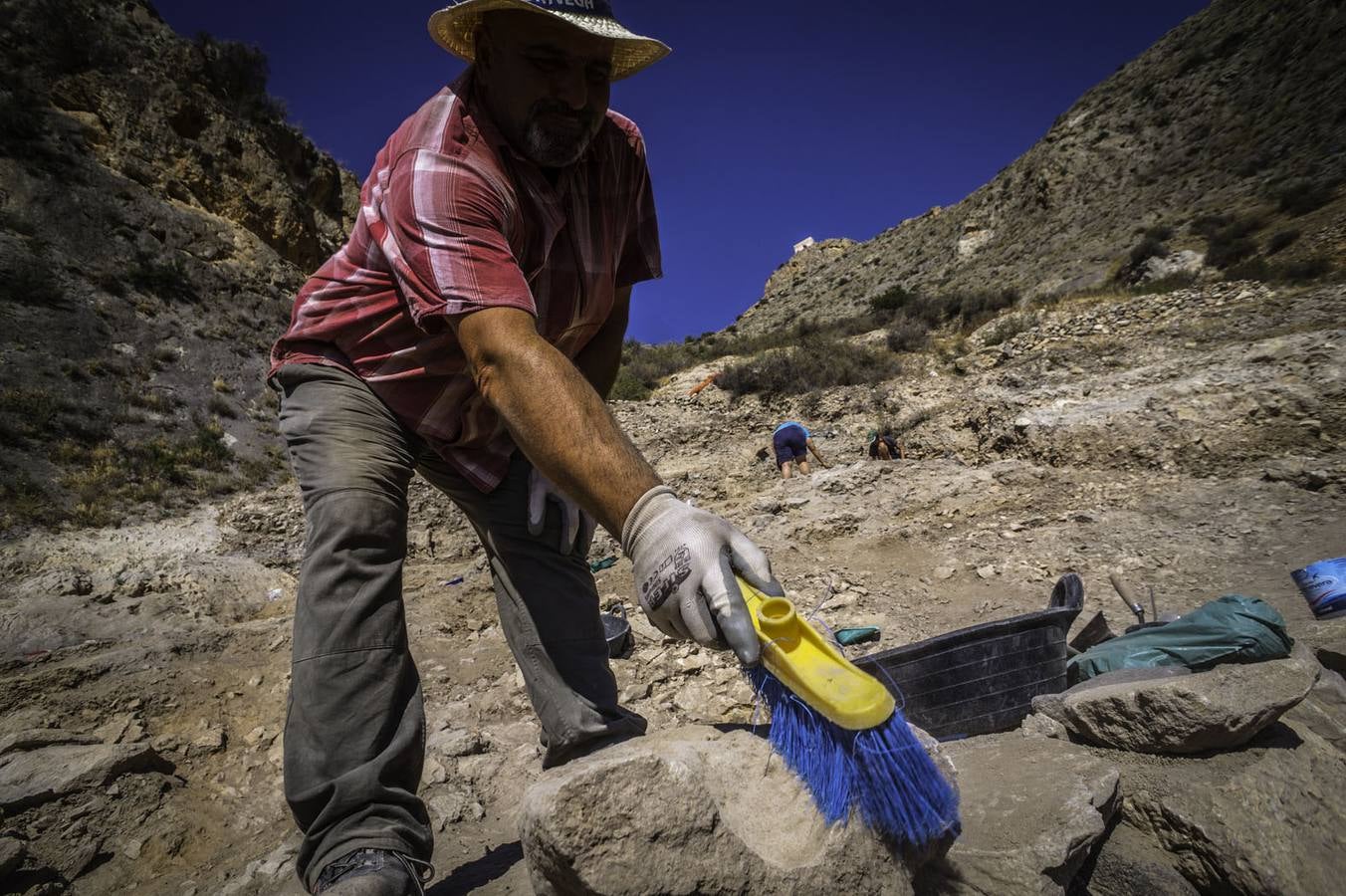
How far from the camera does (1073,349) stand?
8.33 m

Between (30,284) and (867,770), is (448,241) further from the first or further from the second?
(30,284)

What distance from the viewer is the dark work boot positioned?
1.03 metres

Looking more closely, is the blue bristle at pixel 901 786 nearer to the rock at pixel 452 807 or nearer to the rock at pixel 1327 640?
the rock at pixel 452 807

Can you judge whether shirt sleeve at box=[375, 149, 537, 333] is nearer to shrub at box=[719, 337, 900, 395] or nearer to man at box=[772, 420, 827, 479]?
man at box=[772, 420, 827, 479]

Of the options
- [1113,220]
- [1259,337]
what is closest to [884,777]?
[1259,337]

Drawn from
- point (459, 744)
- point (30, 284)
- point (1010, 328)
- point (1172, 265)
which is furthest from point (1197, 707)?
point (30, 284)

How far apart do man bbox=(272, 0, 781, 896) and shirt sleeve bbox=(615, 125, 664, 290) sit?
1cm

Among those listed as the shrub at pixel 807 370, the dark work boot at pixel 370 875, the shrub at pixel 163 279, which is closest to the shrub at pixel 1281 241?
the shrub at pixel 807 370

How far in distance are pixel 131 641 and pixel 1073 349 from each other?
407 inches

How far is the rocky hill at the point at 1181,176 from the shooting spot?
12359 millimetres

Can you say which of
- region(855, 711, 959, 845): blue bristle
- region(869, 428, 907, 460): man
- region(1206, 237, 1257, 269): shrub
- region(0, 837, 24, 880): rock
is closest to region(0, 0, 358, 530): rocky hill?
region(0, 837, 24, 880): rock

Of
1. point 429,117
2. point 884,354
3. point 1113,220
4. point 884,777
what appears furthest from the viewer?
point 1113,220

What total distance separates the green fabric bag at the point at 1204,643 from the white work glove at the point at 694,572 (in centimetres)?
191

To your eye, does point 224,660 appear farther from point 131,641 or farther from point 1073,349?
point 1073,349
